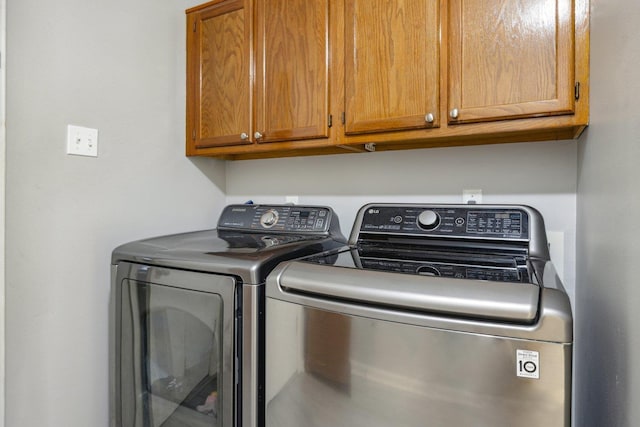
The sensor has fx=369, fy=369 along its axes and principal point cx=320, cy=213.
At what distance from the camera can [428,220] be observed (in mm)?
1365

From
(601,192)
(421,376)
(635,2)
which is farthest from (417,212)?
(635,2)

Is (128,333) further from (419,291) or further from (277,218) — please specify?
(419,291)

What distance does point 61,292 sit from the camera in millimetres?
1359

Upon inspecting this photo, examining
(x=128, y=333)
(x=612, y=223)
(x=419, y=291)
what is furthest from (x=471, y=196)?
(x=128, y=333)

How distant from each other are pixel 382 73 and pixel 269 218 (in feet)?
2.61

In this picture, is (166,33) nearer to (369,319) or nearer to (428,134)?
(428,134)

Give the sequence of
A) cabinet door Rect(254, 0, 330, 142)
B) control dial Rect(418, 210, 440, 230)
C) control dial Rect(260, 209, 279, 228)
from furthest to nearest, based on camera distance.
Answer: control dial Rect(260, 209, 279, 228)
cabinet door Rect(254, 0, 330, 142)
control dial Rect(418, 210, 440, 230)

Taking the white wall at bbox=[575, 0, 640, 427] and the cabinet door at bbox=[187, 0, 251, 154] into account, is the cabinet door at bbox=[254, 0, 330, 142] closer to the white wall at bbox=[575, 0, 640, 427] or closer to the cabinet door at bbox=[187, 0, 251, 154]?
the cabinet door at bbox=[187, 0, 251, 154]

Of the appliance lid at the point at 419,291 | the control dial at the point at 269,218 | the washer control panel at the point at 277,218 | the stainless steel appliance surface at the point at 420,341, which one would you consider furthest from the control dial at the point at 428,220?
the control dial at the point at 269,218

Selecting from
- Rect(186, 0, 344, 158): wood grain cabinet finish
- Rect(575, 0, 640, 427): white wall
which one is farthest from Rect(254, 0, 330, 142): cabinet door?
Rect(575, 0, 640, 427): white wall

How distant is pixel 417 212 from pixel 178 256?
88cm

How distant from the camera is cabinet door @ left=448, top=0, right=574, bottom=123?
108 centimetres

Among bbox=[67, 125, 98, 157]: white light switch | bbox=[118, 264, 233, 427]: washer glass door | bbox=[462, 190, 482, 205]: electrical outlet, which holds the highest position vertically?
bbox=[67, 125, 98, 157]: white light switch

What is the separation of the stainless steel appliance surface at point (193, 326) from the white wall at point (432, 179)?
298 millimetres
